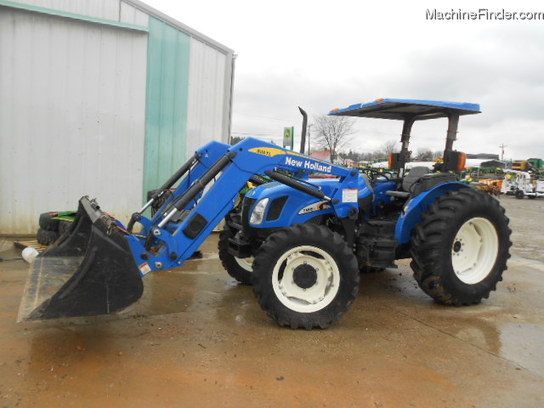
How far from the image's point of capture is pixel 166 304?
4723 millimetres

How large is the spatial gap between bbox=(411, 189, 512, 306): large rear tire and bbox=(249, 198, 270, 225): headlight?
1.65 meters

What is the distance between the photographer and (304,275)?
4180 millimetres

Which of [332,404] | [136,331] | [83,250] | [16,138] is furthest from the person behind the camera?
[16,138]

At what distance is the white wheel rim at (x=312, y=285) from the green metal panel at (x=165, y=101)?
5.25 meters

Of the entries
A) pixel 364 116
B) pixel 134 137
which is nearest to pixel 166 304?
pixel 364 116

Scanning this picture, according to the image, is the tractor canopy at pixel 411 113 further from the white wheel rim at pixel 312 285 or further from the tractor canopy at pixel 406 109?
the white wheel rim at pixel 312 285

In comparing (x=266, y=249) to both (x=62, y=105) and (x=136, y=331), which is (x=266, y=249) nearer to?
(x=136, y=331)

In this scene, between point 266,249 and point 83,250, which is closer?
point 266,249

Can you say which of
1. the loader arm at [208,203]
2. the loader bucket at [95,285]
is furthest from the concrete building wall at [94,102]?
the loader bucket at [95,285]

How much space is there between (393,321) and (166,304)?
237 centimetres

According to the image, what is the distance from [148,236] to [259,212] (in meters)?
1.20

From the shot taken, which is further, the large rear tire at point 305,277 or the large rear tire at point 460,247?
the large rear tire at point 460,247

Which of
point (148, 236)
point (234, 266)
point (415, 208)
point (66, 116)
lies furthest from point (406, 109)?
point (66, 116)

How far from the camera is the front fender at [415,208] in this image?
4805mm
